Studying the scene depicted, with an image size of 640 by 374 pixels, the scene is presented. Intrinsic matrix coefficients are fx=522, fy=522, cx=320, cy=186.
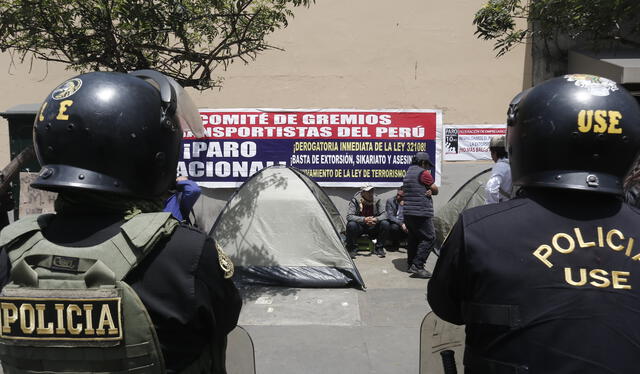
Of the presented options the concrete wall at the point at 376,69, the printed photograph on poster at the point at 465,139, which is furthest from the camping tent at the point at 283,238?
the printed photograph on poster at the point at 465,139

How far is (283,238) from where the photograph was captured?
6.26 metres

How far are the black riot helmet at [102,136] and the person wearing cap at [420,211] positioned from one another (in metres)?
5.21

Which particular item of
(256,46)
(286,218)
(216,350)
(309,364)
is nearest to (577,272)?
(216,350)

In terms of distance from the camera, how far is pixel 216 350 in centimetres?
158

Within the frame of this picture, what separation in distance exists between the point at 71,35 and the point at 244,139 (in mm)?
4346

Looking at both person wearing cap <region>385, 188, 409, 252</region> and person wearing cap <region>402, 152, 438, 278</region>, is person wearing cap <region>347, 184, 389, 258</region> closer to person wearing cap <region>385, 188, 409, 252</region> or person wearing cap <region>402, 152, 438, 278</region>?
person wearing cap <region>385, 188, 409, 252</region>

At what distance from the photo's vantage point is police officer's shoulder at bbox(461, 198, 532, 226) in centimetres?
154

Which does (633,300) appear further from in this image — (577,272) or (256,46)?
(256,46)

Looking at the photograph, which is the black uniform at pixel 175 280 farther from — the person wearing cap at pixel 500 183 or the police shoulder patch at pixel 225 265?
the person wearing cap at pixel 500 183

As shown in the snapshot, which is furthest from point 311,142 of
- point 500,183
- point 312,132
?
point 500,183

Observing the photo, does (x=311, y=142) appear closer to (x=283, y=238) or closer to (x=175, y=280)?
(x=283, y=238)

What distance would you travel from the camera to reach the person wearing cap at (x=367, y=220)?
7.77 m

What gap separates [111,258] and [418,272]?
5579 mm

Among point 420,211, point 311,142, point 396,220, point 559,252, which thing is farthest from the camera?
point 311,142
